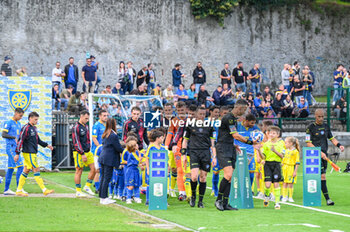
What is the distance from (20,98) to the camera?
21703 millimetres

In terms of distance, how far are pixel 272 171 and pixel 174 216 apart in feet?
9.36

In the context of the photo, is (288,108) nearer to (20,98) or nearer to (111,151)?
(20,98)

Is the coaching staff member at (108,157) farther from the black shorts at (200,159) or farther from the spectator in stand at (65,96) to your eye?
the spectator in stand at (65,96)

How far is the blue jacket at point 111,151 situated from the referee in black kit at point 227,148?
220 centimetres

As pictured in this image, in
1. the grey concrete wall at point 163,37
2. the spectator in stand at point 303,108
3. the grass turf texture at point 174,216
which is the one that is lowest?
the grass turf texture at point 174,216

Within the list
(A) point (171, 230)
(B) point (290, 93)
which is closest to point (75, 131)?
(A) point (171, 230)

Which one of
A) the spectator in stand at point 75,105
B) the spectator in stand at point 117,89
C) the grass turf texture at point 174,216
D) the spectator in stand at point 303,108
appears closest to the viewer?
the grass turf texture at point 174,216

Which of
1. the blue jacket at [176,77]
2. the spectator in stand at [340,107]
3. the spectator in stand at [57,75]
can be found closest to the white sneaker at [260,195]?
the spectator in stand at [57,75]

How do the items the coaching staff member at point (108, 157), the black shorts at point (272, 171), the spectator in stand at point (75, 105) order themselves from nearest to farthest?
the coaching staff member at point (108, 157) → the black shorts at point (272, 171) → the spectator in stand at point (75, 105)

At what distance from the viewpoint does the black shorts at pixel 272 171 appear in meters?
14.0

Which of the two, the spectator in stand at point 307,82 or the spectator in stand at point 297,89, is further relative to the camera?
the spectator in stand at point 307,82

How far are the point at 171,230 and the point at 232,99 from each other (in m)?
19.9

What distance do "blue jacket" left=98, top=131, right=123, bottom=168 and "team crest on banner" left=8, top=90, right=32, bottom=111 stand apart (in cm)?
837

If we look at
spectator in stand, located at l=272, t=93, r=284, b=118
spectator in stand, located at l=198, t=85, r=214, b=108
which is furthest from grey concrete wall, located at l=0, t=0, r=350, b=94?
spectator in stand, located at l=272, t=93, r=284, b=118
